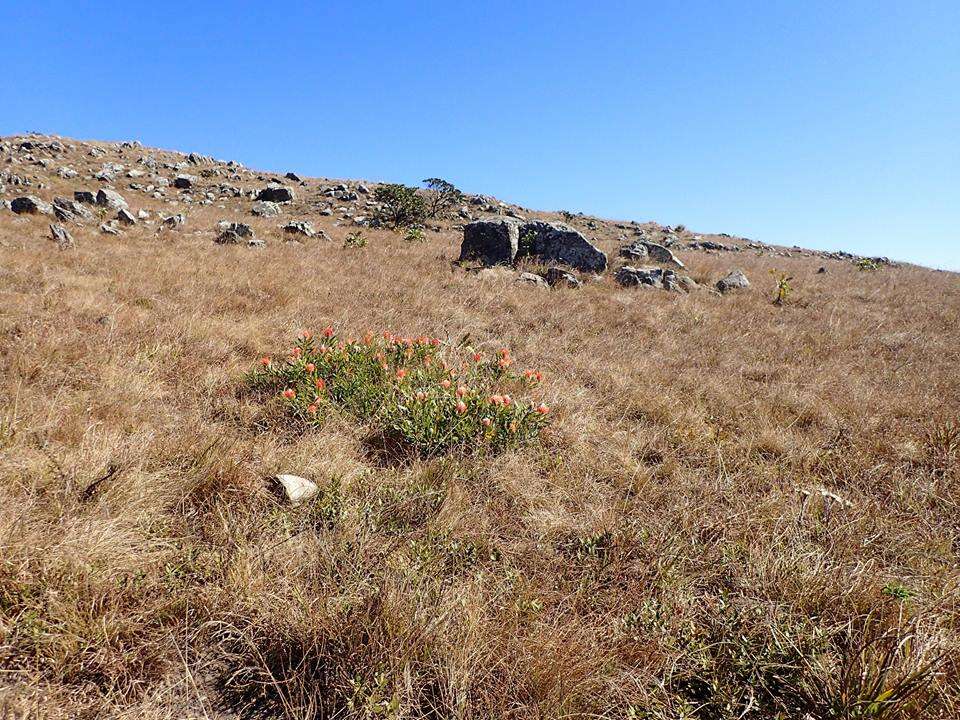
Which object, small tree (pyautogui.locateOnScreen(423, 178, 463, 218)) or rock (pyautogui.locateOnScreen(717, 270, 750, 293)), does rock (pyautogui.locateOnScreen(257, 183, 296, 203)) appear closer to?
small tree (pyautogui.locateOnScreen(423, 178, 463, 218))

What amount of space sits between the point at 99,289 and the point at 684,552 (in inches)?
337

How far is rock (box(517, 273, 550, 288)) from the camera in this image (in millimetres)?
11450

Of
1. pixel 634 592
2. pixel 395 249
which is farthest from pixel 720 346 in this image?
pixel 395 249

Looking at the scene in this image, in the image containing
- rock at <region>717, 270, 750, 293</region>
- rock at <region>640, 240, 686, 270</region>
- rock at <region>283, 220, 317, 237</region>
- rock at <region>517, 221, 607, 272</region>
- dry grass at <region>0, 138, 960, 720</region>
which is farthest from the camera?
rock at <region>640, 240, 686, 270</region>

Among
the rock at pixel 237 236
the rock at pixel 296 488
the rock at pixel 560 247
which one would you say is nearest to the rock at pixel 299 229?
the rock at pixel 237 236

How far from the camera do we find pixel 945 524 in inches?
129

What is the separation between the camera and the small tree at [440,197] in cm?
2486

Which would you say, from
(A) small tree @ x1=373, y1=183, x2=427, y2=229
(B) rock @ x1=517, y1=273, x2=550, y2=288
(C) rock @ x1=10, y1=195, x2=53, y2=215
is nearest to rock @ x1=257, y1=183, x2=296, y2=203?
(A) small tree @ x1=373, y1=183, x2=427, y2=229

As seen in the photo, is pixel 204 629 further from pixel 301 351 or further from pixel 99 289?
pixel 99 289

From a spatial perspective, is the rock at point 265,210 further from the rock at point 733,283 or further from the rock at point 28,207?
the rock at point 733,283

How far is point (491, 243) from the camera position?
43.9 ft

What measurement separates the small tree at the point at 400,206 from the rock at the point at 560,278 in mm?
10352

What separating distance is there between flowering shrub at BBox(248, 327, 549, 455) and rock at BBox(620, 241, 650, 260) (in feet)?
39.8

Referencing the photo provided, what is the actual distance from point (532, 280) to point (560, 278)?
0.80 metres
